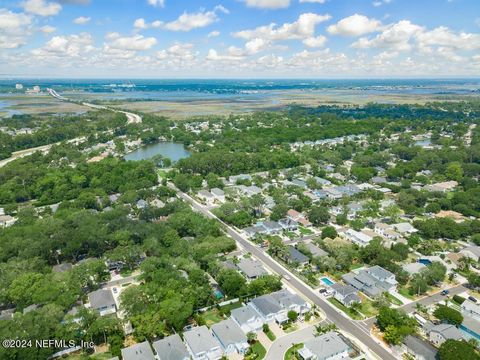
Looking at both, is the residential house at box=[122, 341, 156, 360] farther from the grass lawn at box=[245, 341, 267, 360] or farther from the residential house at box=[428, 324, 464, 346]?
the residential house at box=[428, 324, 464, 346]

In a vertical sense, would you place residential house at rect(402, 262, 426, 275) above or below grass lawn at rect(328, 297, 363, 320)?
above

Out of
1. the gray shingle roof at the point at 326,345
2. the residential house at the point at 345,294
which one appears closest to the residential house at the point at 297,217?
the residential house at the point at 345,294

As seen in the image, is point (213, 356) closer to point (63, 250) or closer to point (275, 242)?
point (275, 242)

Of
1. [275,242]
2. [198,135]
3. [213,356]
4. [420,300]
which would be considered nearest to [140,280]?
[213,356]

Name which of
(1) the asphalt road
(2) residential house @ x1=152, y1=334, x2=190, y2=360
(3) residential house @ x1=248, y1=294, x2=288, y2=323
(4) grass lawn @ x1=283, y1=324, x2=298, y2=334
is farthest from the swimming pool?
(2) residential house @ x1=152, y1=334, x2=190, y2=360

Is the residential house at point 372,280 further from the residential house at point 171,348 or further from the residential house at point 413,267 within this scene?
the residential house at point 171,348
